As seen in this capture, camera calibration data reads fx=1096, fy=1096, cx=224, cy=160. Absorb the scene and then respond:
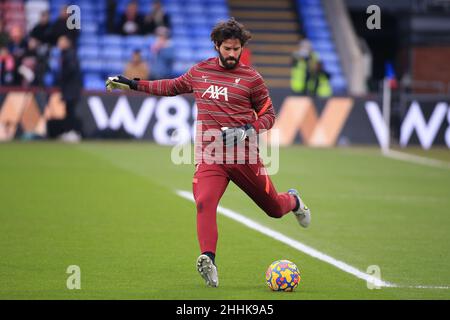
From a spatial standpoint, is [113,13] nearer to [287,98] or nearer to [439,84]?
[287,98]

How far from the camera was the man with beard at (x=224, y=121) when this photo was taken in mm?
8875

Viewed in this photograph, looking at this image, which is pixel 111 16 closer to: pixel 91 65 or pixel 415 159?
pixel 91 65

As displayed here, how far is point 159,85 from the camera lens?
941cm

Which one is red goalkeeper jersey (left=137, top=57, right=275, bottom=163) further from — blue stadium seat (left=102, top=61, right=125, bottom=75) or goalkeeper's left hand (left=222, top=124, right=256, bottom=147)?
blue stadium seat (left=102, top=61, right=125, bottom=75)

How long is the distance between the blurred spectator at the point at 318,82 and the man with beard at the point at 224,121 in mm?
19294

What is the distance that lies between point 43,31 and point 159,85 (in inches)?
791

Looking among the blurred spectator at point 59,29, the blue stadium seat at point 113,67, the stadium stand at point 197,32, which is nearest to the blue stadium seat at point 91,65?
the stadium stand at point 197,32

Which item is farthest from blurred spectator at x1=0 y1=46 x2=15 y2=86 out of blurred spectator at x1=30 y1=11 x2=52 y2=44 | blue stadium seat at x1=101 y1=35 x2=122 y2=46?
blue stadium seat at x1=101 y1=35 x2=122 y2=46

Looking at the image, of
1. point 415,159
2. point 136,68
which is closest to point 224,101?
point 415,159

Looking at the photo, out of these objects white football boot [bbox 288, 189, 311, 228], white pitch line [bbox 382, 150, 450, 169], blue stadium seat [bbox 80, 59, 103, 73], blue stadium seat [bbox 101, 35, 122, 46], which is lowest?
white pitch line [bbox 382, 150, 450, 169]

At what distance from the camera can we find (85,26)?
109 ft

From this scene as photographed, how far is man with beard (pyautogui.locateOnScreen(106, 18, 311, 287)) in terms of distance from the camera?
8875 mm

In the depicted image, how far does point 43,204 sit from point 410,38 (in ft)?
75.1

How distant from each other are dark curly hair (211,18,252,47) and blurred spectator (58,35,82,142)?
17.1 metres
